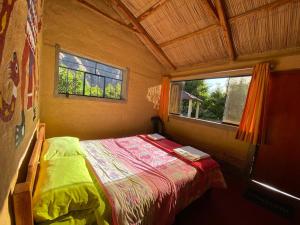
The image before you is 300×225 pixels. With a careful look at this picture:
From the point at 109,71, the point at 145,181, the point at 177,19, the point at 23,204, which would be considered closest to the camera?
the point at 23,204

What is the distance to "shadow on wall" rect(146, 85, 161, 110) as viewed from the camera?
4.10 meters

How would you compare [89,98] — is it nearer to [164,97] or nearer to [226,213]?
[164,97]

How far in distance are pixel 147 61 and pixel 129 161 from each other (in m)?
2.91

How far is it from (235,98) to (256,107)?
55cm

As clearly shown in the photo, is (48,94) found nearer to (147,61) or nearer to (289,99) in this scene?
(147,61)

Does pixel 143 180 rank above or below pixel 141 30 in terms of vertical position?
below

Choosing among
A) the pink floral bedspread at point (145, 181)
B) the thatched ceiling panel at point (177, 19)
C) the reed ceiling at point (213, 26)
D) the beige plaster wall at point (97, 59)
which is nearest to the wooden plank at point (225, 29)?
the reed ceiling at point (213, 26)

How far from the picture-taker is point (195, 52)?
129 inches

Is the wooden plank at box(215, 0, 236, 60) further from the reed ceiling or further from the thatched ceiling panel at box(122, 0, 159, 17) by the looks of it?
the thatched ceiling panel at box(122, 0, 159, 17)

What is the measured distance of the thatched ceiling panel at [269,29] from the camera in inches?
78.6

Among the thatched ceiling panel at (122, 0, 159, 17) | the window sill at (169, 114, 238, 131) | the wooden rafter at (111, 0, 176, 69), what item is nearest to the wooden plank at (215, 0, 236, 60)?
the thatched ceiling panel at (122, 0, 159, 17)

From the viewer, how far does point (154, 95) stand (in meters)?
4.23

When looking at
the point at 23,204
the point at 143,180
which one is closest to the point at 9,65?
the point at 23,204

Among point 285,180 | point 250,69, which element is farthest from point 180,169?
point 250,69
